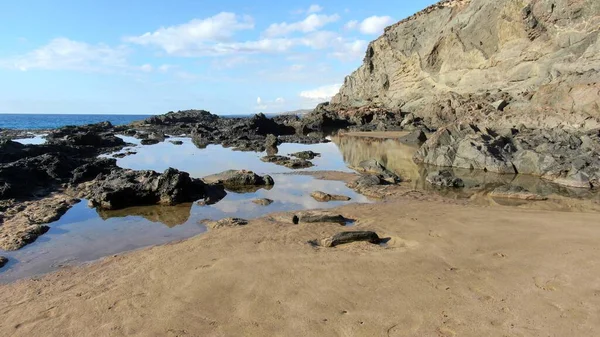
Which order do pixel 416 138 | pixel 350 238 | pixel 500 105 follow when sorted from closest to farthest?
pixel 350 238
pixel 500 105
pixel 416 138

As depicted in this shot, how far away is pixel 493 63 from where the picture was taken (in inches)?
1375

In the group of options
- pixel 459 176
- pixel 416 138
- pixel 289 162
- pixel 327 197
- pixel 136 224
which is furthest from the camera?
pixel 416 138

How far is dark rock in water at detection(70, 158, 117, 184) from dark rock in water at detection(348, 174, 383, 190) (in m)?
10.2

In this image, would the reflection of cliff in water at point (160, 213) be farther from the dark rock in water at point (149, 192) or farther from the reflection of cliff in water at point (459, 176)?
the reflection of cliff in water at point (459, 176)

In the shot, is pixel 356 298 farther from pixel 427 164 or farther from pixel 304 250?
pixel 427 164

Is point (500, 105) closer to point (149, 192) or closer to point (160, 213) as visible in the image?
point (149, 192)

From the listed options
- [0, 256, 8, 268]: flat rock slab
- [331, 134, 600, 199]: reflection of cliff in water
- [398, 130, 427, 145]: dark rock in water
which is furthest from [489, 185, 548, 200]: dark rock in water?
[398, 130, 427, 145]: dark rock in water

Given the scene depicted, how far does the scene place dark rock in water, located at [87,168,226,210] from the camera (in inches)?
437

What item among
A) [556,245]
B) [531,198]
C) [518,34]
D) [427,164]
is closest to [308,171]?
[427,164]

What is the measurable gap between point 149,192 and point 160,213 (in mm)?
1356

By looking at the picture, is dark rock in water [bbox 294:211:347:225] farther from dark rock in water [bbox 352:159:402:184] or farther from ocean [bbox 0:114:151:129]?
ocean [bbox 0:114:151:129]

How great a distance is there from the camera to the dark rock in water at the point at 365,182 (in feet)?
43.9

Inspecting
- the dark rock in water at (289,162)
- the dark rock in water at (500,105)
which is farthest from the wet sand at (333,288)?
the dark rock in water at (500,105)

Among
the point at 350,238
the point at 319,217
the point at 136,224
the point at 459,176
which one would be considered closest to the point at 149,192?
the point at 136,224
